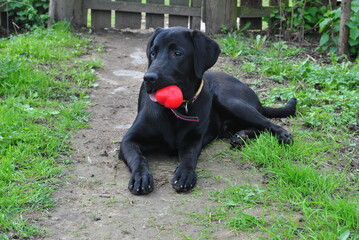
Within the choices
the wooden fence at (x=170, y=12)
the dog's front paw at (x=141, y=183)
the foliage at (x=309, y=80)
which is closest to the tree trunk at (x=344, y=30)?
the foliage at (x=309, y=80)

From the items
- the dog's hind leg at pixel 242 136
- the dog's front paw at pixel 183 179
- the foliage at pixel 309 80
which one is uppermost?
the foliage at pixel 309 80

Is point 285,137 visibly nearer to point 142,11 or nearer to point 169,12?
point 169,12

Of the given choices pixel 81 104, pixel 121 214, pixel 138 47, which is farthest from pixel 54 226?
pixel 138 47

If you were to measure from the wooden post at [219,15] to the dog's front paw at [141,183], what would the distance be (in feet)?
18.1

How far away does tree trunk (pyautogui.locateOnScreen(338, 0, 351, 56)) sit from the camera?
269 inches

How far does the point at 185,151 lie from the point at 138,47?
4460 mm

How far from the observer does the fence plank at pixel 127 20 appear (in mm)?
9031

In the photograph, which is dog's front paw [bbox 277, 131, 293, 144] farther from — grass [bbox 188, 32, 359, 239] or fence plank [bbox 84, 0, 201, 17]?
fence plank [bbox 84, 0, 201, 17]

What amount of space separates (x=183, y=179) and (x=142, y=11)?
5.91 m

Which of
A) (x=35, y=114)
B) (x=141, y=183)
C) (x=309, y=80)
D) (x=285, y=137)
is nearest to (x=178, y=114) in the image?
(x=141, y=183)

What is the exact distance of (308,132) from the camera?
183 inches

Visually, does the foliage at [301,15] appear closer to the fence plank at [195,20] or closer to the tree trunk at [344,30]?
the tree trunk at [344,30]

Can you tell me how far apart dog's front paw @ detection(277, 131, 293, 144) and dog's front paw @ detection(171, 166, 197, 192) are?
1.01m

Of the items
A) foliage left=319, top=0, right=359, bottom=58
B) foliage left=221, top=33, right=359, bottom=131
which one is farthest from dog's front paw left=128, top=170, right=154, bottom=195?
foliage left=319, top=0, right=359, bottom=58
